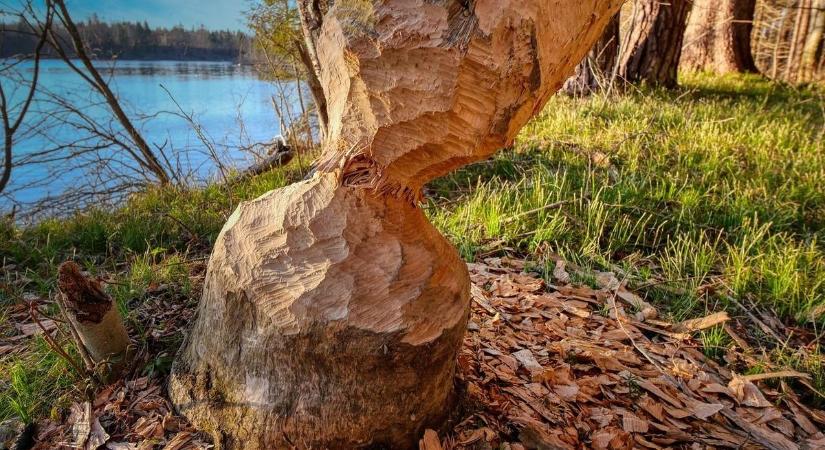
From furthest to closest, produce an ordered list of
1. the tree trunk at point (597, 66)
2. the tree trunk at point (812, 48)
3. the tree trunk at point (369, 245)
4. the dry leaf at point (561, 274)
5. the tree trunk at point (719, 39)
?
the tree trunk at point (812, 48) < the tree trunk at point (719, 39) < the tree trunk at point (597, 66) < the dry leaf at point (561, 274) < the tree trunk at point (369, 245)

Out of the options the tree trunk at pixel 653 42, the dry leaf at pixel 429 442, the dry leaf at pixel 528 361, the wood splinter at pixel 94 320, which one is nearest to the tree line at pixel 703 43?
the tree trunk at pixel 653 42

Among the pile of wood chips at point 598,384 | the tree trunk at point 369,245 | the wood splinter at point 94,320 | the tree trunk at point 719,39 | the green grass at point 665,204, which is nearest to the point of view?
the tree trunk at point 369,245

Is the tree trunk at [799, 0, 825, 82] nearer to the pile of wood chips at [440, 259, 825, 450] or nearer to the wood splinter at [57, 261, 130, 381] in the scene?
the pile of wood chips at [440, 259, 825, 450]

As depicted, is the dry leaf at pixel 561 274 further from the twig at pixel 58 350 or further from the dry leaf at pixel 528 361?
the twig at pixel 58 350

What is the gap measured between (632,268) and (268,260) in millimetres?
2142

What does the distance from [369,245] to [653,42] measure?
19.9 ft

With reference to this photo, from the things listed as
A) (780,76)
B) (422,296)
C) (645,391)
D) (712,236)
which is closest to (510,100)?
(422,296)

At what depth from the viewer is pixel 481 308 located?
2170 millimetres

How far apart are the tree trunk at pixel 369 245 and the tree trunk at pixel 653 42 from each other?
5465 mm

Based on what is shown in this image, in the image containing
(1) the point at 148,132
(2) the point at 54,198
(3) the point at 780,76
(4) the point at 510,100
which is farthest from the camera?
(3) the point at 780,76

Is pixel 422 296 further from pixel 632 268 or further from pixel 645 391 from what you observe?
pixel 632 268

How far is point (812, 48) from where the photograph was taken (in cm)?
807

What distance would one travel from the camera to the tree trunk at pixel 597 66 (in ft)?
18.8

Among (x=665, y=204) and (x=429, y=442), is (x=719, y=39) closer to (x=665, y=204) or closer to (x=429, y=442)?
(x=665, y=204)
